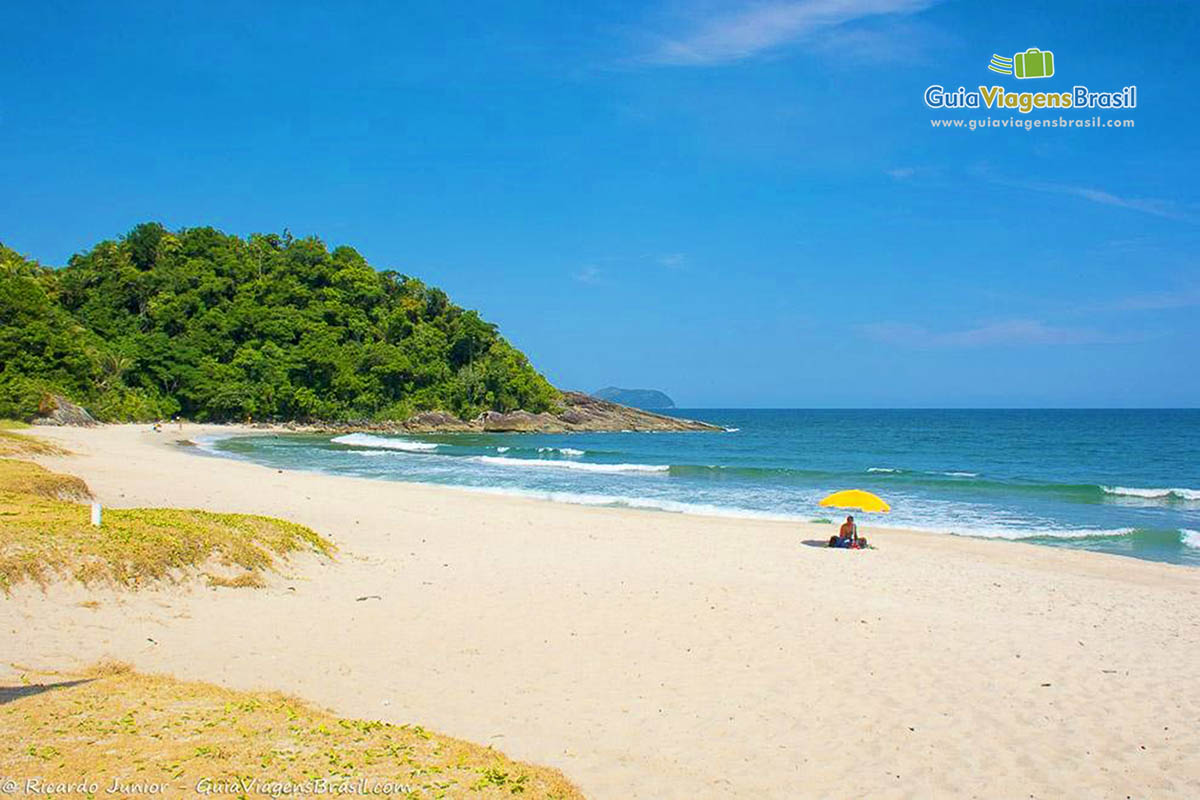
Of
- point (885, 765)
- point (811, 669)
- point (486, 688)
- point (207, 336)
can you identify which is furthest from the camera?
point (207, 336)

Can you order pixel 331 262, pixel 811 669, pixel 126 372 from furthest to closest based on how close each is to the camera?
pixel 331 262 → pixel 126 372 → pixel 811 669

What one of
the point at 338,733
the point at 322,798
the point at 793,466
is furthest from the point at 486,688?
the point at 793,466

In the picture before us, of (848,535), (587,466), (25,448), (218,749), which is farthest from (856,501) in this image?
(25,448)

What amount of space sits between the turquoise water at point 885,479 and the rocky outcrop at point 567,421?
16.4 m

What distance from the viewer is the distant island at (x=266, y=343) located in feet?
205

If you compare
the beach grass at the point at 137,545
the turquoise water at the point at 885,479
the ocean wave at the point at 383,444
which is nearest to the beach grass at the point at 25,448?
the turquoise water at the point at 885,479

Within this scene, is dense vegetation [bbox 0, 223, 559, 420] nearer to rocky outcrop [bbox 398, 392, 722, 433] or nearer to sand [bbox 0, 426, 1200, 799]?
rocky outcrop [bbox 398, 392, 722, 433]

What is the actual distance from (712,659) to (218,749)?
499cm

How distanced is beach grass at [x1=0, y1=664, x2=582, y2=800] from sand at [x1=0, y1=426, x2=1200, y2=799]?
916 mm

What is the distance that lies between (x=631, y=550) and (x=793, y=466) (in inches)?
1238

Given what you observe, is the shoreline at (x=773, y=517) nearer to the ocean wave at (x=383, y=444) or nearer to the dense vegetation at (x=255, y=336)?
the ocean wave at (x=383, y=444)

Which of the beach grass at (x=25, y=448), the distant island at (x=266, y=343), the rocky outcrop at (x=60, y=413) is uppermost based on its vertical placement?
the distant island at (x=266, y=343)

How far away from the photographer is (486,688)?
270 inches

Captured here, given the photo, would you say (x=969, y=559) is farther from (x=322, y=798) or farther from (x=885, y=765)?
(x=322, y=798)
